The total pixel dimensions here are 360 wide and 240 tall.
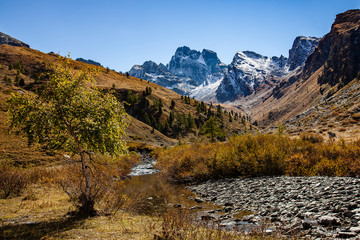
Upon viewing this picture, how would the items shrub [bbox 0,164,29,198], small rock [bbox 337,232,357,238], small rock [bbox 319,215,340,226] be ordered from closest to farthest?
small rock [bbox 337,232,357,238] < small rock [bbox 319,215,340,226] < shrub [bbox 0,164,29,198]

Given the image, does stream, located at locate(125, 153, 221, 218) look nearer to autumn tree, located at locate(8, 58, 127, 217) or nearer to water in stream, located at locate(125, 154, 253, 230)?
water in stream, located at locate(125, 154, 253, 230)

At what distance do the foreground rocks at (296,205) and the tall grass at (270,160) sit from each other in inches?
115

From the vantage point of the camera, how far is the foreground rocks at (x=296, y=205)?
8.38 meters

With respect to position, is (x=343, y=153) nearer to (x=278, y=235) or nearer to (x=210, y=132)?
(x=278, y=235)

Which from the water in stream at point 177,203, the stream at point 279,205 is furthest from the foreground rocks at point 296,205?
the water in stream at point 177,203

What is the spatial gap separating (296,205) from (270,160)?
33.9 ft

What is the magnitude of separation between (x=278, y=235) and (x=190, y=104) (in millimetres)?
173872

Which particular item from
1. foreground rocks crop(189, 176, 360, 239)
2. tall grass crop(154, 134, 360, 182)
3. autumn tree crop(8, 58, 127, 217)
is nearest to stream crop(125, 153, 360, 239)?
foreground rocks crop(189, 176, 360, 239)

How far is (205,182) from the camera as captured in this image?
24.5m

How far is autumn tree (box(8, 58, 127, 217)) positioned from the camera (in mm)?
9266

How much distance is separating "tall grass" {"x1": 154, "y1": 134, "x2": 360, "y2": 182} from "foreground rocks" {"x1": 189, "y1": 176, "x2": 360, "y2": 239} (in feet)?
9.55

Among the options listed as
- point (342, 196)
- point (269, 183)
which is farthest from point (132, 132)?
point (342, 196)

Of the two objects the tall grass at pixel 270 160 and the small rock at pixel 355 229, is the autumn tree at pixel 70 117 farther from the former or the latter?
the tall grass at pixel 270 160

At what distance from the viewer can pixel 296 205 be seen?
1183cm
